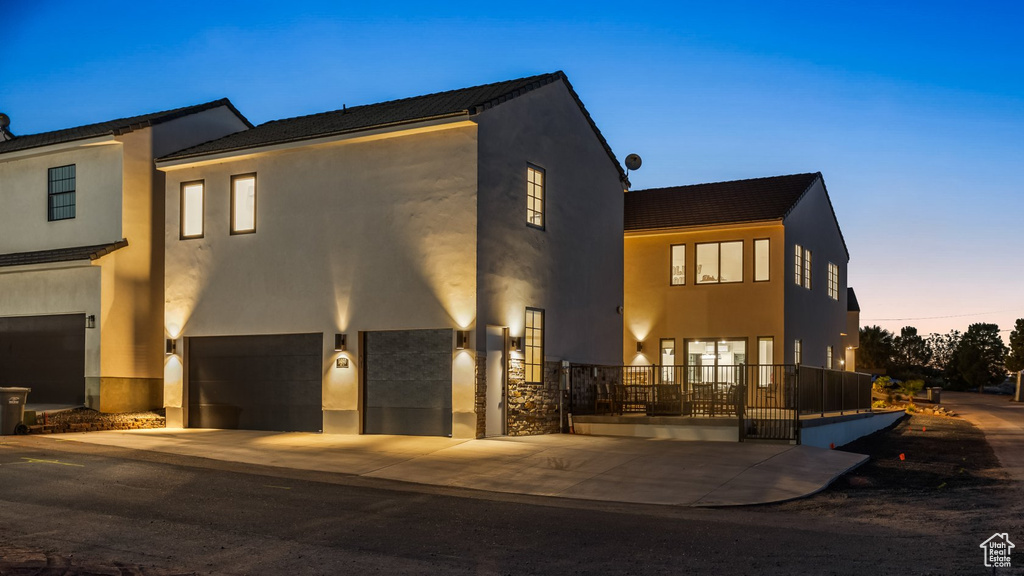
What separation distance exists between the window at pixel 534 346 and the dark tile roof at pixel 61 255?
10.5 metres

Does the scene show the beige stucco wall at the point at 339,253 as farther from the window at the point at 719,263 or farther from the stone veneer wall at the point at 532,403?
the window at the point at 719,263

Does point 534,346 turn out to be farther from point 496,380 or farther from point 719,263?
point 719,263

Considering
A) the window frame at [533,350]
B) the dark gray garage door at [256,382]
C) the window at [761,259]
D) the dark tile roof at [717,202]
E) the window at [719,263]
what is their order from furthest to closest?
the window at [719,263] → the dark tile roof at [717,202] → the window at [761,259] → the dark gray garage door at [256,382] → the window frame at [533,350]

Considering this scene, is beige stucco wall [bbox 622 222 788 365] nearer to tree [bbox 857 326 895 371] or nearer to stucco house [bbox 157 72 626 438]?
stucco house [bbox 157 72 626 438]

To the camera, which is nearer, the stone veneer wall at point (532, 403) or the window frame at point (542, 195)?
the stone veneer wall at point (532, 403)

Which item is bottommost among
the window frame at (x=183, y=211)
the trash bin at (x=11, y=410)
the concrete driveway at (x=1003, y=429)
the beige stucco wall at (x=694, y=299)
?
the concrete driveway at (x=1003, y=429)

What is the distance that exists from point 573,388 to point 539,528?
11432mm

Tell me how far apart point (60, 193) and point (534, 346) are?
44.7 ft

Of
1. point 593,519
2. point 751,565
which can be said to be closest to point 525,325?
point 593,519

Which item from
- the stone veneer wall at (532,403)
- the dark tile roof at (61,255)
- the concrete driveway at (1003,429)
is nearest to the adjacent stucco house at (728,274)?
the concrete driveway at (1003,429)

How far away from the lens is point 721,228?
28188 millimetres

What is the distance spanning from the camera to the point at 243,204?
2191cm

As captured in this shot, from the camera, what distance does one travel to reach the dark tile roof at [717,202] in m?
28.1

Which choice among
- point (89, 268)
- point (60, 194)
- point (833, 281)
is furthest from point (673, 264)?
point (60, 194)
